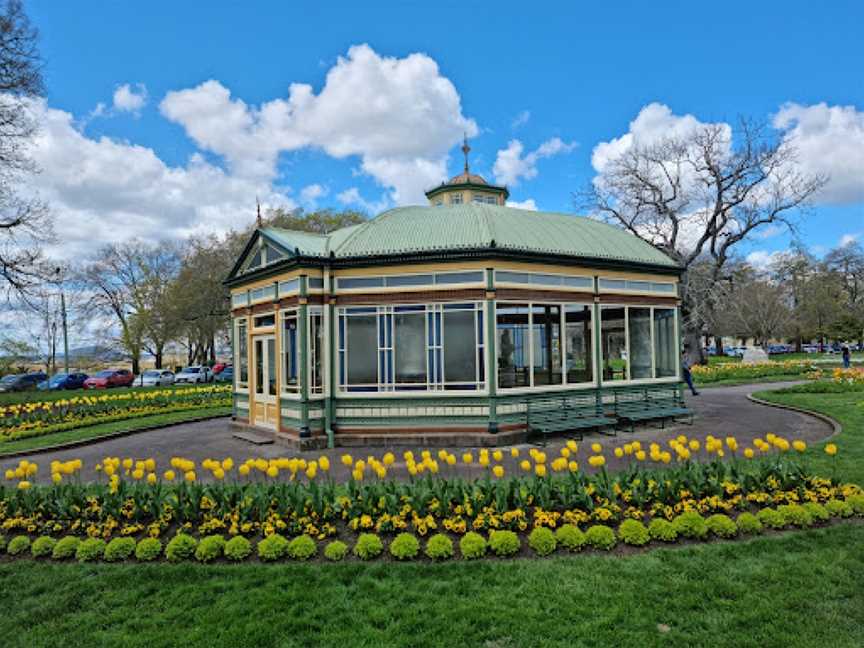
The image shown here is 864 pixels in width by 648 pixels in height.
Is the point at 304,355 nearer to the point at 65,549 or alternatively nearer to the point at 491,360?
the point at 491,360

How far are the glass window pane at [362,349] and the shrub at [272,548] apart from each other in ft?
21.5

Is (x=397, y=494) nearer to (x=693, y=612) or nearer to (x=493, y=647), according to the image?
(x=493, y=647)

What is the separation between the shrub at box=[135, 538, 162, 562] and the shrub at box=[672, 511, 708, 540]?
5.32m

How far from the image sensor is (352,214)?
40.9m

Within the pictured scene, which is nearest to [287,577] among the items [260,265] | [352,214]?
[260,265]

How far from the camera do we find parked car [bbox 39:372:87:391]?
32.5m

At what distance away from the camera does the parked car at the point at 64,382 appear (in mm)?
32531

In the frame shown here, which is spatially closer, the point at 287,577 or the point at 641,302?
the point at 287,577

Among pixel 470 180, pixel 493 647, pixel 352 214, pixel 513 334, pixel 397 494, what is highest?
pixel 352 214

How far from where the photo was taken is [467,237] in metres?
12.3

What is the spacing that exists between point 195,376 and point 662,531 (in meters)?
36.0

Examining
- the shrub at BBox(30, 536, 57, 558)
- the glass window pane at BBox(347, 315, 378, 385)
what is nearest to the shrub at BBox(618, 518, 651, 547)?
the shrub at BBox(30, 536, 57, 558)

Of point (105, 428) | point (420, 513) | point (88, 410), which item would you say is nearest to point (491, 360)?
point (420, 513)

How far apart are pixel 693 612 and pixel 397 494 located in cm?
314
